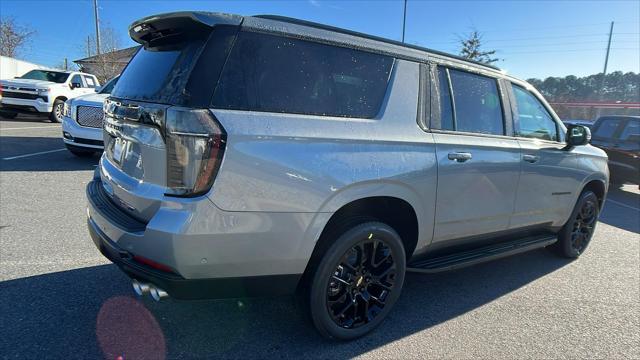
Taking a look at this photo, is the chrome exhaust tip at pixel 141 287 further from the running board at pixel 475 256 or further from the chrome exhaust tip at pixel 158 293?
the running board at pixel 475 256

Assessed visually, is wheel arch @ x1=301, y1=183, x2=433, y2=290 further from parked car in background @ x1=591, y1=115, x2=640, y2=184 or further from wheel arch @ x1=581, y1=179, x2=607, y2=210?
parked car in background @ x1=591, y1=115, x2=640, y2=184

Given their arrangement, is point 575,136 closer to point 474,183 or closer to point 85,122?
point 474,183

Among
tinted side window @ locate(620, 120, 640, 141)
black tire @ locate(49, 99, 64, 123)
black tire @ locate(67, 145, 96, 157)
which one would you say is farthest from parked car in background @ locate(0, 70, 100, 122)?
tinted side window @ locate(620, 120, 640, 141)

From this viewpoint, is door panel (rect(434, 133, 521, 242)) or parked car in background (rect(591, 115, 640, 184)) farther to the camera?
parked car in background (rect(591, 115, 640, 184))

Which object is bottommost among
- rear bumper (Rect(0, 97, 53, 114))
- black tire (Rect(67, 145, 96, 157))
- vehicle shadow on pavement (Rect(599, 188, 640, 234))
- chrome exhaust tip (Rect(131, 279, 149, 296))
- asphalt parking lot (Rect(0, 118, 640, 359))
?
vehicle shadow on pavement (Rect(599, 188, 640, 234))

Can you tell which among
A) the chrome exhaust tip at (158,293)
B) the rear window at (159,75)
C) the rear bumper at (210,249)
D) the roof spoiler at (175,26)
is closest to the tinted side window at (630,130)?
the rear bumper at (210,249)

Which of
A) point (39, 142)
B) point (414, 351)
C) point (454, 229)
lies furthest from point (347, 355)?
point (39, 142)

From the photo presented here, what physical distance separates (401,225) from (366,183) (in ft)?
2.22

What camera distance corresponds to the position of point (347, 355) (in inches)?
102

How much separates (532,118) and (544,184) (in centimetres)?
66

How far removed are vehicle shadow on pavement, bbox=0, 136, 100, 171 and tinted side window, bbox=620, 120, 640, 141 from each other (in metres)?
11.6

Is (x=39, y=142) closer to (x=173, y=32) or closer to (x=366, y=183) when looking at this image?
(x=173, y=32)

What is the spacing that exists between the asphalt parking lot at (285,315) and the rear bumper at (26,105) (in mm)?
→ 11136

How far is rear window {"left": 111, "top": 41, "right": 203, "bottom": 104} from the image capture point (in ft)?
7.03
